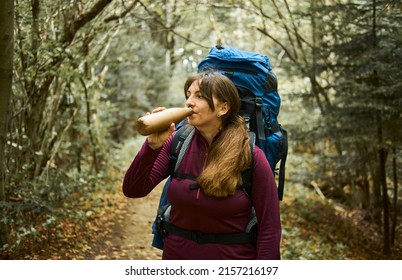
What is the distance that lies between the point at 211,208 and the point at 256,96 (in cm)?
69

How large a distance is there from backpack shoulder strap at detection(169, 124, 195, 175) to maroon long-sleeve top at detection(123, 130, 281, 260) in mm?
27

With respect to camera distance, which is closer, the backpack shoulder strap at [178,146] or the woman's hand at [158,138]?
the woman's hand at [158,138]

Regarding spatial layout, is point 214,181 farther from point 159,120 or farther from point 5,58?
point 5,58

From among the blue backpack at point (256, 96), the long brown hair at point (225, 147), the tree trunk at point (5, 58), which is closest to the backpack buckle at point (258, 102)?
the blue backpack at point (256, 96)

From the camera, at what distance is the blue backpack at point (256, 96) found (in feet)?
7.29

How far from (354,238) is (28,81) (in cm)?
507

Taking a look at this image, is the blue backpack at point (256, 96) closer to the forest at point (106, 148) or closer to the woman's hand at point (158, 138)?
the woman's hand at point (158, 138)

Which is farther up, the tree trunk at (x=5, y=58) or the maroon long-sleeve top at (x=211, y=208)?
the tree trunk at (x=5, y=58)

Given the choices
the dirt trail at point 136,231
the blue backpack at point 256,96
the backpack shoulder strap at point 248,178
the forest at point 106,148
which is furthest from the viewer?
the dirt trail at point 136,231

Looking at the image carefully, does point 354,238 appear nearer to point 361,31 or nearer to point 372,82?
point 372,82

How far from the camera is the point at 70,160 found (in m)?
7.53

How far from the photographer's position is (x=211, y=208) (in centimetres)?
191

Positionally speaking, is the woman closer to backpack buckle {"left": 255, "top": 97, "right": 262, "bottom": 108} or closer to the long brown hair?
the long brown hair

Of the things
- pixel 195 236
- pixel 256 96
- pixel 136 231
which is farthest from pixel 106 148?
pixel 195 236
